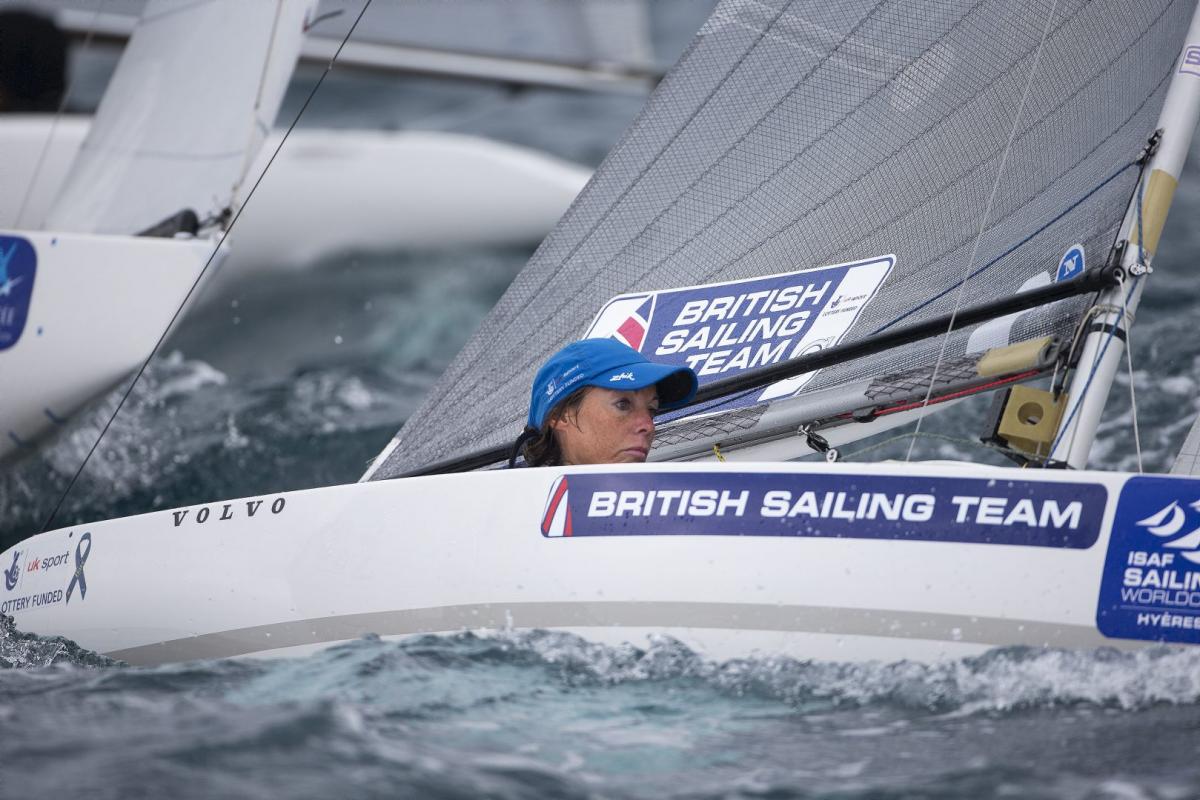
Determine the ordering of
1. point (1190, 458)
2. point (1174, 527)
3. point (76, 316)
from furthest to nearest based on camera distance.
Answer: point (76, 316) < point (1190, 458) < point (1174, 527)

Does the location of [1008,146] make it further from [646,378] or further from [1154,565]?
[1154,565]

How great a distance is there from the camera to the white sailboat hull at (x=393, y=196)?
19.5 feet

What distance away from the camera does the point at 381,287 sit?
19.7 feet

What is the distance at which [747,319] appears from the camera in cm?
262

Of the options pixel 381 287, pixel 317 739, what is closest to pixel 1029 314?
pixel 317 739

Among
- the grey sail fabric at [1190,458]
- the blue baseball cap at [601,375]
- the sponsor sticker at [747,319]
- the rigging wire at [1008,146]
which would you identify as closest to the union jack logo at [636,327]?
the sponsor sticker at [747,319]

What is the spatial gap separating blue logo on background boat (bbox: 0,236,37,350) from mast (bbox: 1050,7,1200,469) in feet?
9.01

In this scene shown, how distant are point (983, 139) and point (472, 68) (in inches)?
197

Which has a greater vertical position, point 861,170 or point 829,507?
point 861,170

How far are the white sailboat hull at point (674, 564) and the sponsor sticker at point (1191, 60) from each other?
2.91 ft

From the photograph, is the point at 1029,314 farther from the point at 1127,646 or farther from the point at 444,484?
the point at 444,484

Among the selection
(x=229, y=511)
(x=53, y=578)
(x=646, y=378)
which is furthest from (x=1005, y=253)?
(x=53, y=578)

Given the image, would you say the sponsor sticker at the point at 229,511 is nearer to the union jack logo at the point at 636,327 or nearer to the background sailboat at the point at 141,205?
the union jack logo at the point at 636,327

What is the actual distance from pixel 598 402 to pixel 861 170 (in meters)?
0.67
